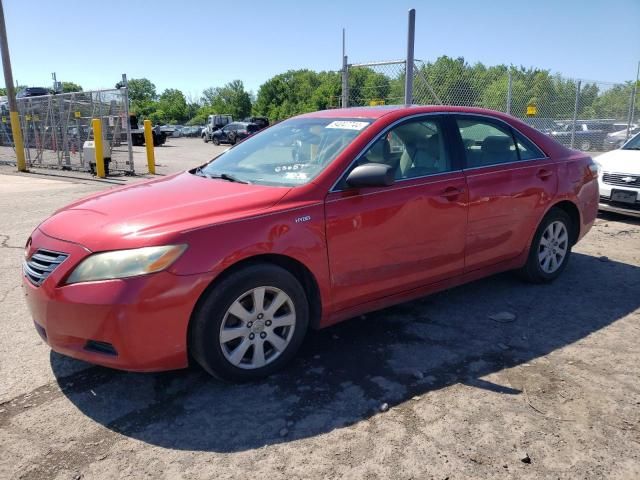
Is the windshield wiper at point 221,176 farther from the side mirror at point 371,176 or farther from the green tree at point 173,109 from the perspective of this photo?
the green tree at point 173,109

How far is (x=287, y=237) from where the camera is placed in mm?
3074

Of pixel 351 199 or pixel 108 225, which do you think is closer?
pixel 108 225

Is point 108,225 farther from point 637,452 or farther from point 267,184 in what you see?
point 637,452

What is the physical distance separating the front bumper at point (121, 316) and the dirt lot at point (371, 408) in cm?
34

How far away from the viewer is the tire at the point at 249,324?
2869 mm

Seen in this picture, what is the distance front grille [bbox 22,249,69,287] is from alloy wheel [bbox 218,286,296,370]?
1.00m

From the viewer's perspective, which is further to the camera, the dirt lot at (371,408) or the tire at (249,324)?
the tire at (249,324)

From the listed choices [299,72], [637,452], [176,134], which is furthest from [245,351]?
[299,72]

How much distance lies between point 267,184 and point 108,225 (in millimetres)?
1025

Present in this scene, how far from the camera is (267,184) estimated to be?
3.42 meters

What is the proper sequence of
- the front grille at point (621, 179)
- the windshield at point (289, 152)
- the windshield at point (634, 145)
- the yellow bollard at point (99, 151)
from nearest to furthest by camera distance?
the windshield at point (289, 152) → the front grille at point (621, 179) → the windshield at point (634, 145) → the yellow bollard at point (99, 151)

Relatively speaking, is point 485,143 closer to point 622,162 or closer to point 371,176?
point 371,176

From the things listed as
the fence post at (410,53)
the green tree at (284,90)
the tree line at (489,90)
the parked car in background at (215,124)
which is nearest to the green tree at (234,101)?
the green tree at (284,90)

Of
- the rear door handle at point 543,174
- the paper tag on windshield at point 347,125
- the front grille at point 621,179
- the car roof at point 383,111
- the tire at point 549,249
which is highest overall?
the car roof at point 383,111
